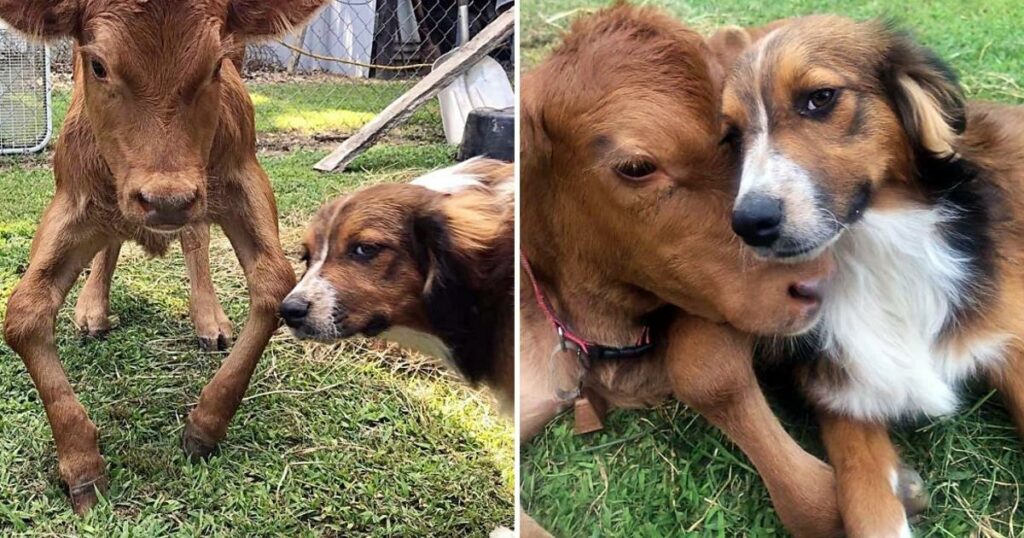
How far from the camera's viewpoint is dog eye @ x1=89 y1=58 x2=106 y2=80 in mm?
1249

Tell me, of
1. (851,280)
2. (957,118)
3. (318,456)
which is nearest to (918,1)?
(957,118)

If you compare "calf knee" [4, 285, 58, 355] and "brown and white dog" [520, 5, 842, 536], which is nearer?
"brown and white dog" [520, 5, 842, 536]

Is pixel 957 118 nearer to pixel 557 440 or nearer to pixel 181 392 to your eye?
pixel 557 440

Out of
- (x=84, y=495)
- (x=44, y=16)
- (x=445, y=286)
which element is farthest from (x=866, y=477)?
(x=44, y=16)

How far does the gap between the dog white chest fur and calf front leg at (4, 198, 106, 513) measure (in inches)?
41.8

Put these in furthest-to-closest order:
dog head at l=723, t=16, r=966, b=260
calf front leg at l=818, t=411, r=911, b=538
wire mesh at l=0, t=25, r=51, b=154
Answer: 1. wire mesh at l=0, t=25, r=51, b=154
2. calf front leg at l=818, t=411, r=911, b=538
3. dog head at l=723, t=16, r=966, b=260

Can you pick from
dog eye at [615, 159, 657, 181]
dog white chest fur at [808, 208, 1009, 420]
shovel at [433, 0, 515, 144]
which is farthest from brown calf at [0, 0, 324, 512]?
dog white chest fur at [808, 208, 1009, 420]

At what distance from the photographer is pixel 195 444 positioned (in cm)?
145

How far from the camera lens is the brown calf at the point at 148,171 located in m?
1.24

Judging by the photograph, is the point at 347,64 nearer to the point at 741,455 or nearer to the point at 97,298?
the point at 97,298

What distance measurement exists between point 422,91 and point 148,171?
40 centimetres

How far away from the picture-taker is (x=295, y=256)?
55.0 inches

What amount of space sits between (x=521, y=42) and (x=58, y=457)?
93 cm

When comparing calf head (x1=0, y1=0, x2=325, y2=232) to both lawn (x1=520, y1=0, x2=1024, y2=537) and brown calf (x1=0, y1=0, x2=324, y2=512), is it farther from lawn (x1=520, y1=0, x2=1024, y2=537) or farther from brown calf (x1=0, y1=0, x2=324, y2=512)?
lawn (x1=520, y1=0, x2=1024, y2=537)
